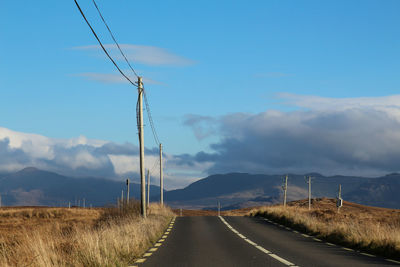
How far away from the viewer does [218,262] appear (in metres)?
15.1

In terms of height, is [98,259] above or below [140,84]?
below

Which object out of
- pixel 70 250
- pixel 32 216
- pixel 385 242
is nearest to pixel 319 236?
pixel 385 242

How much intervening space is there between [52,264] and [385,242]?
35.7ft

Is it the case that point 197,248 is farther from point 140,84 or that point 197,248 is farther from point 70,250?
point 140,84

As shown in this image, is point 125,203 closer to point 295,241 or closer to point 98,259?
point 295,241

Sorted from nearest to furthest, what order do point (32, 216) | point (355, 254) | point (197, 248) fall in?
point (355, 254), point (197, 248), point (32, 216)

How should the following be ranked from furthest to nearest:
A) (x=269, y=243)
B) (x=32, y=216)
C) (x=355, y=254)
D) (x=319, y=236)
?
(x=32, y=216) → (x=319, y=236) → (x=269, y=243) → (x=355, y=254)

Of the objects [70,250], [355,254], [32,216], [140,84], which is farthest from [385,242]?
[32,216]

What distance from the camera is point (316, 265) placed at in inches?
574

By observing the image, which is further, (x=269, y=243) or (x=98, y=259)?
(x=269, y=243)

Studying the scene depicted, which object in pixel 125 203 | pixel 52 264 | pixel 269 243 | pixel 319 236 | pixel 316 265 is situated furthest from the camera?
pixel 125 203

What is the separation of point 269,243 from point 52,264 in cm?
1059

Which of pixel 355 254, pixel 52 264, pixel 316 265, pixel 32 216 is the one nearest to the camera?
pixel 52 264

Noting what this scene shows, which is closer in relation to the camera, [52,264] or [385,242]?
[52,264]
